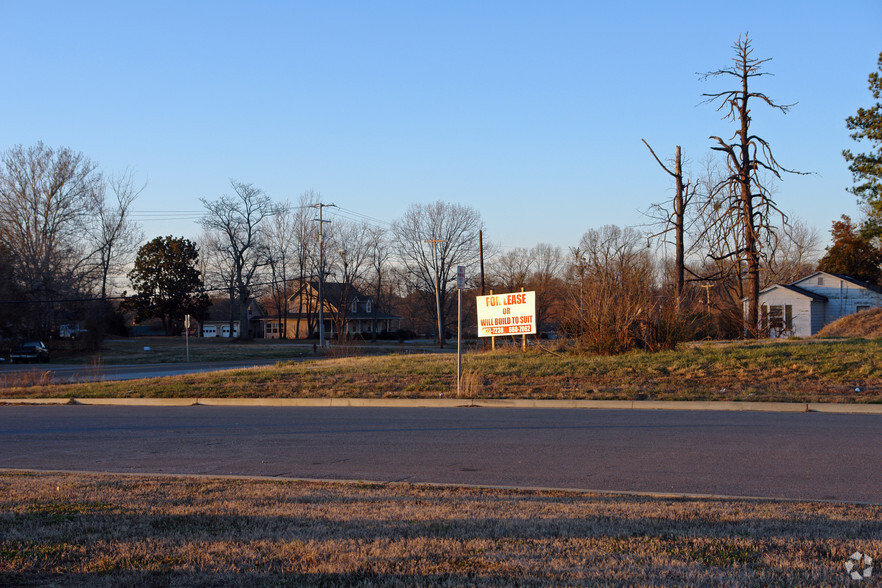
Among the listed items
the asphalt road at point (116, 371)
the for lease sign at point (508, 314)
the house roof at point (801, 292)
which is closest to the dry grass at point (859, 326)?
the house roof at point (801, 292)

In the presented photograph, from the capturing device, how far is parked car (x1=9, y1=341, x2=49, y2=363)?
44.7 meters

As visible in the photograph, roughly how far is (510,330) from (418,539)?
14.0 m

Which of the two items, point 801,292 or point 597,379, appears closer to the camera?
point 597,379

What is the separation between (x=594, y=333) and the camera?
2206cm

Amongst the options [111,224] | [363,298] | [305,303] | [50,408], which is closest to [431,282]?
[363,298]

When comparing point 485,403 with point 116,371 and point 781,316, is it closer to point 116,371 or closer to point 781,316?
point 116,371

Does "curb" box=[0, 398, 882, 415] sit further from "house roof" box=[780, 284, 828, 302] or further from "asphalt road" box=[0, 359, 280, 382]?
"house roof" box=[780, 284, 828, 302]

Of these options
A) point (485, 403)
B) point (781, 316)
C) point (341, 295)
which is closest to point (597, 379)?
point (485, 403)

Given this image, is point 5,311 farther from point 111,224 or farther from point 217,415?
point 217,415

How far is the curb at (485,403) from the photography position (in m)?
14.1

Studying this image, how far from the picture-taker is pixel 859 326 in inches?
1224

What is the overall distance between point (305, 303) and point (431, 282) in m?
18.3

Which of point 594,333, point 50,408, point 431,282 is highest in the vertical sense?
point 431,282

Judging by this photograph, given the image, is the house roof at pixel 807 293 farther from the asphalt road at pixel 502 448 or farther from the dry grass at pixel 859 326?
the asphalt road at pixel 502 448
